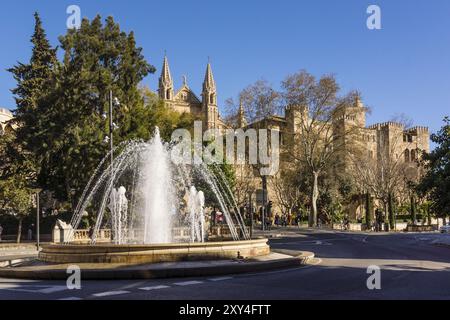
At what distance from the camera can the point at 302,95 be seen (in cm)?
5103

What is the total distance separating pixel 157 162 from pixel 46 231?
21.4 m

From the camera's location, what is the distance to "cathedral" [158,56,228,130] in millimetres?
101062

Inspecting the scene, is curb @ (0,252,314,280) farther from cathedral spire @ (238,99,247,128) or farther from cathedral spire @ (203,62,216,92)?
cathedral spire @ (203,62,216,92)

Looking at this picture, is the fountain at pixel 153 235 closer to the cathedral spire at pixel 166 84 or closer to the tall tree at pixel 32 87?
the tall tree at pixel 32 87

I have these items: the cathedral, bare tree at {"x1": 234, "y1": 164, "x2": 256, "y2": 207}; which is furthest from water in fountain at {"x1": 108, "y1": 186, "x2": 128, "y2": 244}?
the cathedral

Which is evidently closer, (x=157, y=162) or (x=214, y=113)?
(x=157, y=162)

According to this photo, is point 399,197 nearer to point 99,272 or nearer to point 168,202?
point 168,202

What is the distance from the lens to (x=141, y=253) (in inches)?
577

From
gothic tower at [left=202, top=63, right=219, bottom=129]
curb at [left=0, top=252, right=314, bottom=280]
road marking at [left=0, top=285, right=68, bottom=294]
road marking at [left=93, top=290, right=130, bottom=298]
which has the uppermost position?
gothic tower at [left=202, top=63, right=219, bottom=129]

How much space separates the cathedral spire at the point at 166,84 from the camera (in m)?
105

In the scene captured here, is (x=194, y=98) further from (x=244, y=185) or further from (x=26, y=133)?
(x=26, y=133)

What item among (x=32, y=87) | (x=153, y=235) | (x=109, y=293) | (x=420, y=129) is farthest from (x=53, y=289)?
(x=420, y=129)
